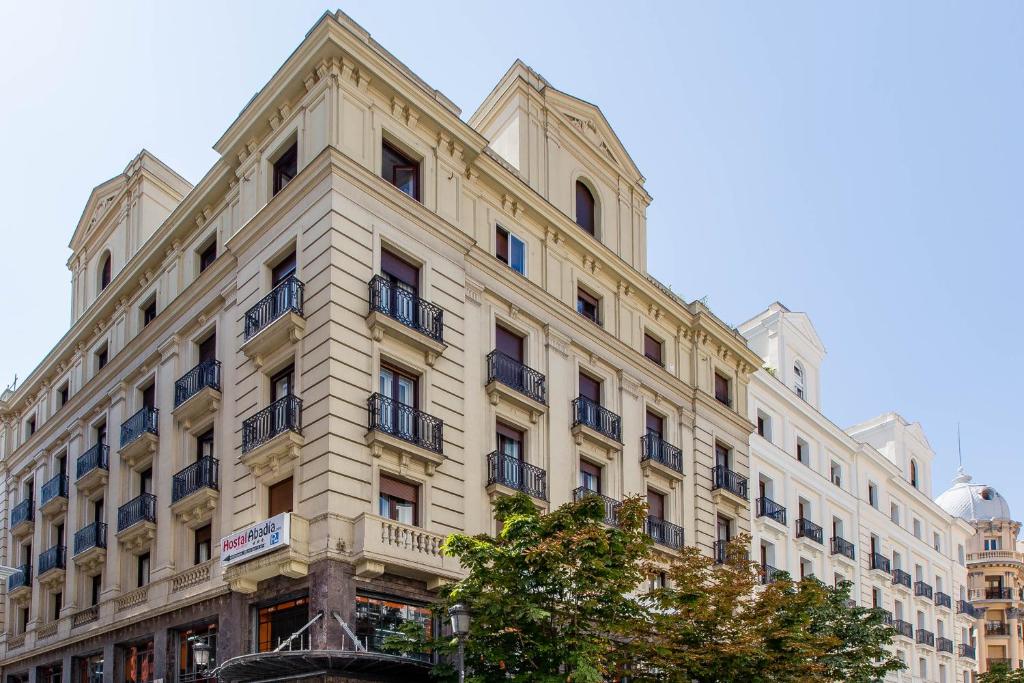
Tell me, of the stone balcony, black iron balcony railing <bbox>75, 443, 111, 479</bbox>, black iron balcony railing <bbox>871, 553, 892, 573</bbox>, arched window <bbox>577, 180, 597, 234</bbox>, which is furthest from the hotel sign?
black iron balcony railing <bbox>871, 553, 892, 573</bbox>

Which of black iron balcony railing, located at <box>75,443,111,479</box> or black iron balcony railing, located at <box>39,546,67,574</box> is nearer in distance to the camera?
black iron balcony railing, located at <box>75,443,111,479</box>

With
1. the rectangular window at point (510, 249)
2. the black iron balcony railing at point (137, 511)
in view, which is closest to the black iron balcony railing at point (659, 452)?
the rectangular window at point (510, 249)

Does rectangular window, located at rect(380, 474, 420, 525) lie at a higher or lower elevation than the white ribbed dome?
lower

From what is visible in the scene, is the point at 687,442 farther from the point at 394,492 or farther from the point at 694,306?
the point at 394,492

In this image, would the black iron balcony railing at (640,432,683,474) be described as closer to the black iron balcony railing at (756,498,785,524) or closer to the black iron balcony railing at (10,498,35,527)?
the black iron balcony railing at (756,498,785,524)

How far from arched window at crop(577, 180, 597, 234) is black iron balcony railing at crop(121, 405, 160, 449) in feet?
42.4

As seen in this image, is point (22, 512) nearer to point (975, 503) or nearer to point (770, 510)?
point (770, 510)

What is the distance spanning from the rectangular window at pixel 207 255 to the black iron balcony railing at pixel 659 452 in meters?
12.7

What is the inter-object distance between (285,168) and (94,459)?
1197 cm

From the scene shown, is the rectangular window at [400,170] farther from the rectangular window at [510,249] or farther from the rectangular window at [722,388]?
the rectangular window at [722,388]

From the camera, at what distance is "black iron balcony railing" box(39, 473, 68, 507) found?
35.4 m

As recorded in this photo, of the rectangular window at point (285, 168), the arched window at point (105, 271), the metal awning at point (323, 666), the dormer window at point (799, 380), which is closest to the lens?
the metal awning at point (323, 666)

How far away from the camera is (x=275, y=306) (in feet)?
83.1

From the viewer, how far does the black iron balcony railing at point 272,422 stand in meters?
23.7
